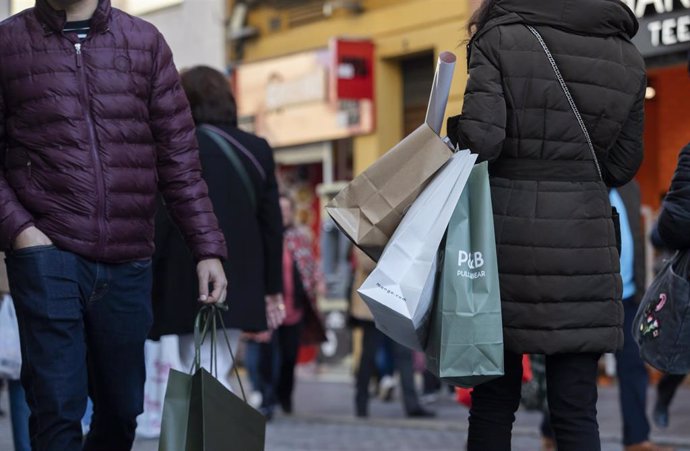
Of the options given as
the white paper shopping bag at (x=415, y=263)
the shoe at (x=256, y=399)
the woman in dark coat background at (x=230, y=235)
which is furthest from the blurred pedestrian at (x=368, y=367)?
the white paper shopping bag at (x=415, y=263)

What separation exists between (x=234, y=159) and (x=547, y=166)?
266 cm

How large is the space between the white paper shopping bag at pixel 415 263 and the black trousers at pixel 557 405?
330mm

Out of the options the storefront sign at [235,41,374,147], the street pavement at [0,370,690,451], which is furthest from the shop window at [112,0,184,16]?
the street pavement at [0,370,690,451]

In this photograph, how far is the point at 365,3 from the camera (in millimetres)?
18578

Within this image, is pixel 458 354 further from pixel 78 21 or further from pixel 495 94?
pixel 78 21

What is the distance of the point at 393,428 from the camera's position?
1154cm

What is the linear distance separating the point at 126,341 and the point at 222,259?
468mm

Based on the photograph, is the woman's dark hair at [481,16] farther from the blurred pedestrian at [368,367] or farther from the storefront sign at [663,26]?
the storefront sign at [663,26]

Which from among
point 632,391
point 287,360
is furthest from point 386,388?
point 632,391

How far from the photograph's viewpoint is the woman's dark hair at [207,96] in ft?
24.4

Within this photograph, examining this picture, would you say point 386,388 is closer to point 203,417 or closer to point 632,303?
point 632,303

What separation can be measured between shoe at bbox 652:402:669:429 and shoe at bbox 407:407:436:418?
263 centimetres

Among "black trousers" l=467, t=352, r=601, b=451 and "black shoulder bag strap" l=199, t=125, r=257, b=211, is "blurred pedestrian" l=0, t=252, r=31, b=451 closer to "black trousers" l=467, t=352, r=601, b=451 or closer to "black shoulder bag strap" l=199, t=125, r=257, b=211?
"black shoulder bag strap" l=199, t=125, r=257, b=211

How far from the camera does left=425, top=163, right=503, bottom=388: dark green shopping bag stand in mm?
4820
